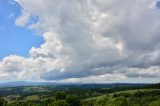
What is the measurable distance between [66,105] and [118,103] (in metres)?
33.0

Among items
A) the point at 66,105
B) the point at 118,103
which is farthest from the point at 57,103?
the point at 118,103

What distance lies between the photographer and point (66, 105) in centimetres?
19425

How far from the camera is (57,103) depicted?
18938 cm

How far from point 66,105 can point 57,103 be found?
730cm

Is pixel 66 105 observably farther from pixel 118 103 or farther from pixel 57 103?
pixel 118 103

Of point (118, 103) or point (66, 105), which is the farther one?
point (66, 105)

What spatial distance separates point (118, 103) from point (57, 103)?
35.9m

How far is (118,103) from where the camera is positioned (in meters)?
180
